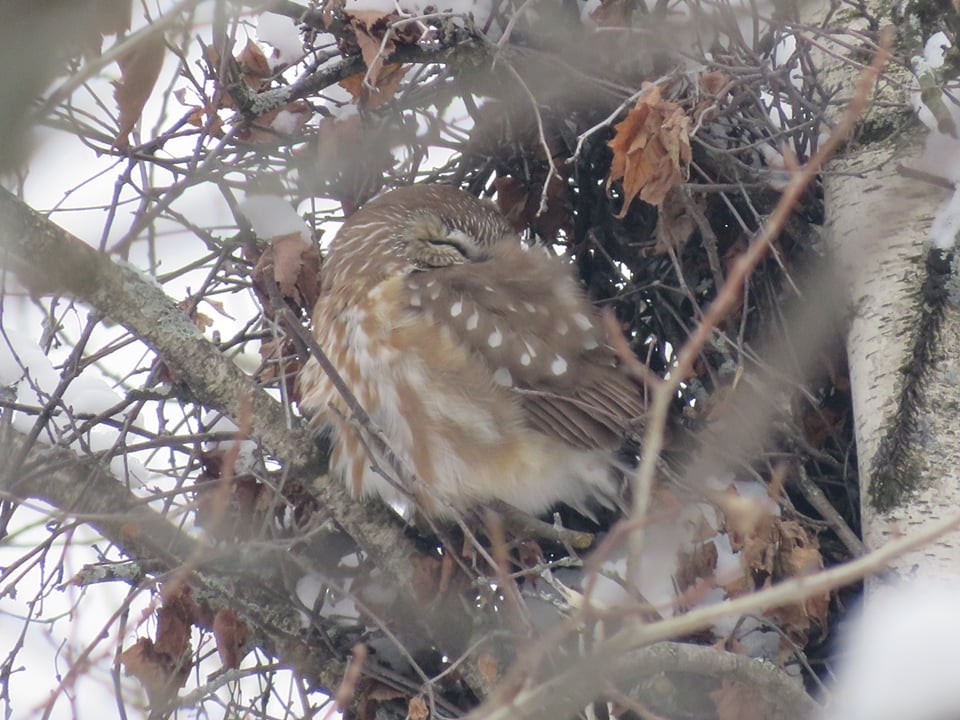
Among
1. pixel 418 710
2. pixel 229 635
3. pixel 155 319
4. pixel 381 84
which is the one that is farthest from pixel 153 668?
pixel 381 84

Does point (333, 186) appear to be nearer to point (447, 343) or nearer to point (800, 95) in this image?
point (447, 343)

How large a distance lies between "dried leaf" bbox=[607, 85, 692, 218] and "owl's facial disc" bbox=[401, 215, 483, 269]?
0.69 meters

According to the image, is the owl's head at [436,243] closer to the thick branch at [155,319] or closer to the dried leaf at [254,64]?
the dried leaf at [254,64]

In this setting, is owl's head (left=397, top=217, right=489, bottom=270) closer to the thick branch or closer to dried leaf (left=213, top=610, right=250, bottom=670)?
the thick branch

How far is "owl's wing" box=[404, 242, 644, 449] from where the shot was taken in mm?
2855

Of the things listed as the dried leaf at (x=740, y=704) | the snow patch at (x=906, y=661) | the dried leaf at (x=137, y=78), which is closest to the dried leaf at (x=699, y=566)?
the dried leaf at (x=740, y=704)

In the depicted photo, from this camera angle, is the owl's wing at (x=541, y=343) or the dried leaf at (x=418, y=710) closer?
the dried leaf at (x=418, y=710)

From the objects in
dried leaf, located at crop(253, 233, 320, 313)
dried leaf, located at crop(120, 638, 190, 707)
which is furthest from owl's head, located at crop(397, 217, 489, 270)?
dried leaf, located at crop(120, 638, 190, 707)

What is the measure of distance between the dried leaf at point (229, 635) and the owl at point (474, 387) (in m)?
0.43

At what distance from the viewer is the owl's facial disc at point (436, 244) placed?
10.7 ft

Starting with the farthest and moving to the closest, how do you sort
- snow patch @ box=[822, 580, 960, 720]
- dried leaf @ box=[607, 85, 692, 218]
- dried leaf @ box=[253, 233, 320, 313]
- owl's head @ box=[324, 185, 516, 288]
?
owl's head @ box=[324, 185, 516, 288]
dried leaf @ box=[253, 233, 320, 313]
dried leaf @ box=[607, 85, 692, 218]
snow patch @ box=[822, 580, 960, 720]

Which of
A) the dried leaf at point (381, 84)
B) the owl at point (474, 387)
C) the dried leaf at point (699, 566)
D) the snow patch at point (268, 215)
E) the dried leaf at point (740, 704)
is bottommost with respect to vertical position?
the dried leaf at point (740, 704)

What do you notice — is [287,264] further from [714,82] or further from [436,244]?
[714,82]

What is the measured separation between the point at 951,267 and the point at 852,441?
1.83 feet
